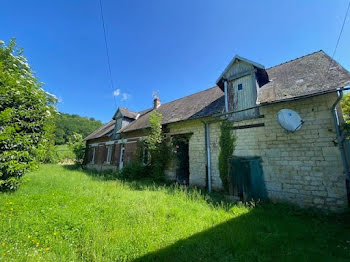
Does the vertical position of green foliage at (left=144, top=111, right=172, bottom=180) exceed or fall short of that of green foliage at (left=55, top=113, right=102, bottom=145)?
it falls short

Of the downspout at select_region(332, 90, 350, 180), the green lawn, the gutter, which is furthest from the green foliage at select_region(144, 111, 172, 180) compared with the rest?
the downspout at select_region(332, 90, 350, 180)

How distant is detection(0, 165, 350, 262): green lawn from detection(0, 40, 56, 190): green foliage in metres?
0.94

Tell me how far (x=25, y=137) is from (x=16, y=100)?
142cm

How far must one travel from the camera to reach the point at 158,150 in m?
9.73

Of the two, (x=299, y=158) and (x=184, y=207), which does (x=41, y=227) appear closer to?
(x=184, y=207)

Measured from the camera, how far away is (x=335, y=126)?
5059mm

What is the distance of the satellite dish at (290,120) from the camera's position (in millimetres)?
5664

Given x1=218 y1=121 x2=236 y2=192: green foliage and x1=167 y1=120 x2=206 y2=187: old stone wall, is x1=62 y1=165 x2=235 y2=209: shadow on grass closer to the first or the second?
x1=167 y1=120 x2=206 y2=187: old stone wall

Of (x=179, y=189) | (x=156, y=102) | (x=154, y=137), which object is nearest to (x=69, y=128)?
(x=156, y=102)

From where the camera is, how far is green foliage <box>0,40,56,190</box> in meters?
5.25

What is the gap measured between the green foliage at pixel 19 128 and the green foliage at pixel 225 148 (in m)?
7.50

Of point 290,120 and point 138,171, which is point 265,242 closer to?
point 290,120

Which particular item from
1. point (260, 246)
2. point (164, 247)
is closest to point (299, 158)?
point (260, 246)

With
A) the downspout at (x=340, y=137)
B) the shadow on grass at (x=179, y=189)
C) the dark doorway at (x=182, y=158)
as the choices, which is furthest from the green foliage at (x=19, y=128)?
the downspout at (x=340, y=137)
